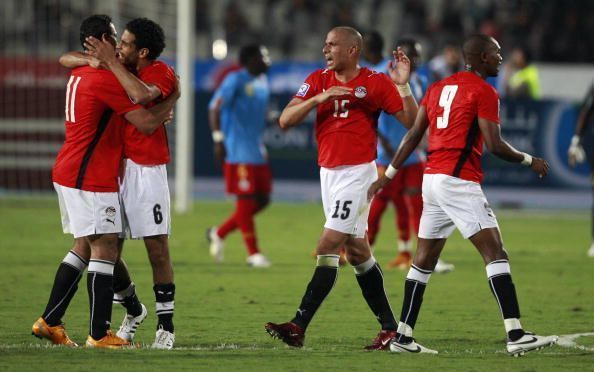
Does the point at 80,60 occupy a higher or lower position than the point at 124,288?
higher

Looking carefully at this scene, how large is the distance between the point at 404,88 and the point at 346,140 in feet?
1.79

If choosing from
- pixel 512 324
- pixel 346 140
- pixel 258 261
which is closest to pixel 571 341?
pixel 512 324

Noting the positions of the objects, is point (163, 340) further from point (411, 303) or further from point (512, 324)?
point (512, 324)

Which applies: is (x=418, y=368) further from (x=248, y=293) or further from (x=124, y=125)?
(x=248, y=293)

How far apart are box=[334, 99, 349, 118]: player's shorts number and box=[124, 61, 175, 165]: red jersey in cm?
116

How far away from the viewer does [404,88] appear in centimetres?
839

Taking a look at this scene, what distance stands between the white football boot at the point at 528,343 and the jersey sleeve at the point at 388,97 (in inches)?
71.5

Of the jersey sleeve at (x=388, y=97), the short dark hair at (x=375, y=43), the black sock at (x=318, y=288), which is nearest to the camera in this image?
the black sock at (x=318, y=288)

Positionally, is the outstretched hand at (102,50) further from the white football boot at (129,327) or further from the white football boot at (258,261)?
the white football boot at (258,261)

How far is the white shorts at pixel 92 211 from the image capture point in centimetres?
799

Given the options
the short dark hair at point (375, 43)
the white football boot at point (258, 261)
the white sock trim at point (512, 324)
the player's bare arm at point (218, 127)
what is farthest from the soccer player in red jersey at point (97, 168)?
the player's bare arm at point (218, 127)

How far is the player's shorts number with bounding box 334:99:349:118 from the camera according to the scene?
8430 millimetres

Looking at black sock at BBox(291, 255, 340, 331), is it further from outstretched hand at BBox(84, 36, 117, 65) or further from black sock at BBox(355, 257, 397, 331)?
outstretched hand at BBox(84, 36, 117, 65)

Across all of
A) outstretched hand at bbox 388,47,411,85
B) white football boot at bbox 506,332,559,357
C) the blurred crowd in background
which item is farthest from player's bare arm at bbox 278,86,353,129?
the blurred crowd in background
